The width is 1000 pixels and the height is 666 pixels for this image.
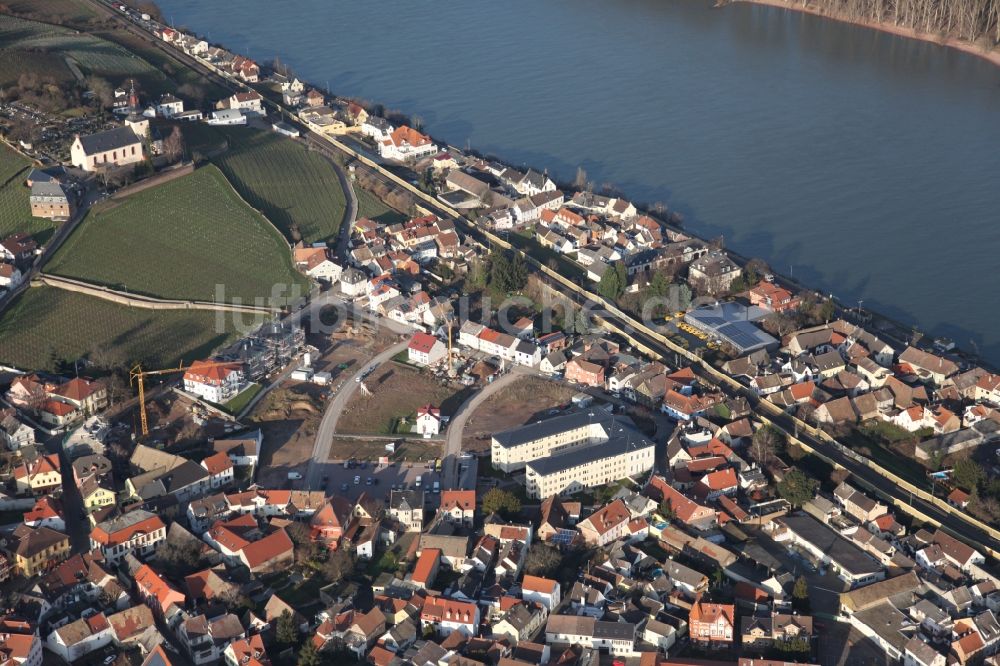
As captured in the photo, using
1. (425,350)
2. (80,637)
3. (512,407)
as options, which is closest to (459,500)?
(512,407)

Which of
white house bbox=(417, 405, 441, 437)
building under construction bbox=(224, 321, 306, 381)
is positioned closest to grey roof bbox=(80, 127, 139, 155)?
building under construction bbox=(224, 321, 306, 381)

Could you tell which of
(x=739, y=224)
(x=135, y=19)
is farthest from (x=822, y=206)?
(x=135, y=19)

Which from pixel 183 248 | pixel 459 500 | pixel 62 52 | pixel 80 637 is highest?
pixel 62 52

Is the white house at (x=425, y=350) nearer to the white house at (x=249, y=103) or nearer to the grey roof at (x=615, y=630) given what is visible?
the grey roof at (x=615, y=630)

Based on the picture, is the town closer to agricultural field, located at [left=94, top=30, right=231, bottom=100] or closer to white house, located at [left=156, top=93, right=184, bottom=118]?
white house, located at [left=156, top=93, right=184, bottom=118]

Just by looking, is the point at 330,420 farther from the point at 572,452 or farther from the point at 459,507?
the point at 572,452

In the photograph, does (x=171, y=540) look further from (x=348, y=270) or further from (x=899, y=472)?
(x=899, y=472)
